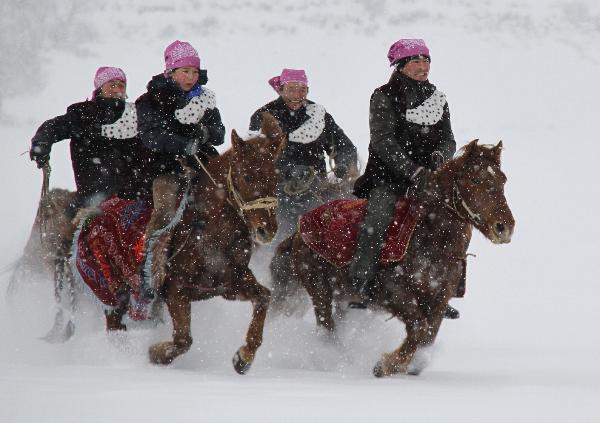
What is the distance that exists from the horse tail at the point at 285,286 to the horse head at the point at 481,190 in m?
2.13

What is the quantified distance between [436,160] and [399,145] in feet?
1.11

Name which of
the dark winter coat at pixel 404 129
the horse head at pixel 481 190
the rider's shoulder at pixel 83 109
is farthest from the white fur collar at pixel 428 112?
the rider's shoulder at pixel 83 109

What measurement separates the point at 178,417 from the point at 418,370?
3146 millimetres

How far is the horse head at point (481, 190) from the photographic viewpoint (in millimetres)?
6332

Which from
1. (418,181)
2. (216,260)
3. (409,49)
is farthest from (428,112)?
(216,260)

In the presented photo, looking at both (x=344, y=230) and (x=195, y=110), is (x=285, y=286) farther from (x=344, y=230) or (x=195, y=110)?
(x=195, y=110)

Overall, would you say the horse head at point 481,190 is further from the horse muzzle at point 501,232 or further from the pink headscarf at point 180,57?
the pink headscarf at point 180,57

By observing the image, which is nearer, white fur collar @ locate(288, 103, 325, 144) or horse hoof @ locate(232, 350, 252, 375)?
horse hoof @ locate(232, 350, 252, 375)

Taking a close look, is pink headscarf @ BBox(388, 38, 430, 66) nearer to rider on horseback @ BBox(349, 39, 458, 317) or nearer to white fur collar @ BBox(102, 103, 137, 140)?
rider on horseback @ BBox(349, 39, 458, 317)

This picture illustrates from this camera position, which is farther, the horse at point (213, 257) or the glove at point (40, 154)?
the glove at point (40, 154)

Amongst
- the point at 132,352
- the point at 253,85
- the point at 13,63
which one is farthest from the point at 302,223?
the point at 13,63

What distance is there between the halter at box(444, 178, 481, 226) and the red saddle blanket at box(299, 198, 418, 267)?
323 mm

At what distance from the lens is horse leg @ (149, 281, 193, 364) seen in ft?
21.6

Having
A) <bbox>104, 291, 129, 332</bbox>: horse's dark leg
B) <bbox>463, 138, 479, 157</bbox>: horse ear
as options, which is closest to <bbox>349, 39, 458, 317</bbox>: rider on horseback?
<bbox>463, 138, 479, 157</bbox>: horse ear
